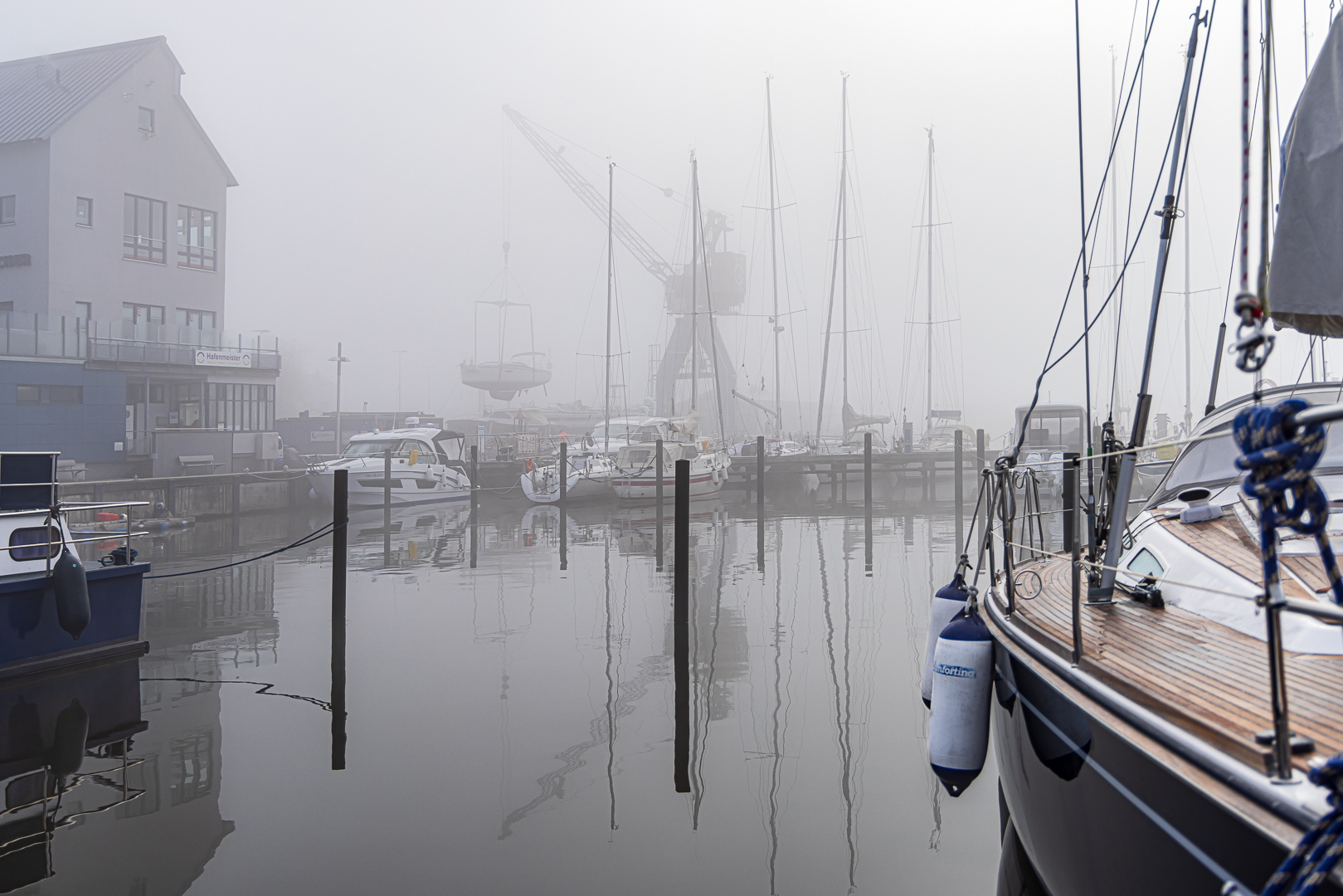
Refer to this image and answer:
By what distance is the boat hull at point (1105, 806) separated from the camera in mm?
2373

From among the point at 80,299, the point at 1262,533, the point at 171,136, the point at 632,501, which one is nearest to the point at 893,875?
the point at 1262,533

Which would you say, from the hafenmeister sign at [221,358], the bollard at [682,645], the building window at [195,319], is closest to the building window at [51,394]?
the hafenmeister sign at [221,358]

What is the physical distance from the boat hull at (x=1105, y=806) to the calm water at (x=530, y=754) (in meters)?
1.15

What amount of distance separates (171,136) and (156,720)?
32.2 meters

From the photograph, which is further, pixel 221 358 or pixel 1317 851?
pixel 221 358

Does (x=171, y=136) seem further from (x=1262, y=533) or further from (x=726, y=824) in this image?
(x=1262, y=533)

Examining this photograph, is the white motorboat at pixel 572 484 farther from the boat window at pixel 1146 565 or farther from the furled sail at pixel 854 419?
the boat window at pixel 1146 565

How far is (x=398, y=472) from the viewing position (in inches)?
1080

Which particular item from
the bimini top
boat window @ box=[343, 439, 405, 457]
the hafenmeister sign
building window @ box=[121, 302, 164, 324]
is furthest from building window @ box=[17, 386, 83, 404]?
the bimini top

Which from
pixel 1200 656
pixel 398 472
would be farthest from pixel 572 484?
pixel 1200 656

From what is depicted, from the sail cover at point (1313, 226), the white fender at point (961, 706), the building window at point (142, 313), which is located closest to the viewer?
the sail cover at point (1313, 226)

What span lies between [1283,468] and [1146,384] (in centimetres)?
300

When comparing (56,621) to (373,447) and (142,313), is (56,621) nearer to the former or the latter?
(373,447)

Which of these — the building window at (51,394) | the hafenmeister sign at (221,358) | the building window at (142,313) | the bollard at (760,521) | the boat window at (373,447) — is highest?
the building window at (142,313)
